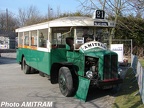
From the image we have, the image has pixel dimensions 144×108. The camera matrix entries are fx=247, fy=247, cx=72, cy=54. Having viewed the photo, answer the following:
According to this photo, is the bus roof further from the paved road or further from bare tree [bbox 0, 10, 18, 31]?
bare tree [bbox 0, 10, 18, 31]

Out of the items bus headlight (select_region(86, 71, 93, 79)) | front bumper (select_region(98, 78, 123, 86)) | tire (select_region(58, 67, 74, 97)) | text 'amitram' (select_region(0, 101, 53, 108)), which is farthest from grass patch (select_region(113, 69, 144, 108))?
text 'amitram' (select_region(0, 101, 53, 108))

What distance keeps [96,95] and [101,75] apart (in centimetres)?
113

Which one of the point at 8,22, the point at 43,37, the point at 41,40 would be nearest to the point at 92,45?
the point at 43,37

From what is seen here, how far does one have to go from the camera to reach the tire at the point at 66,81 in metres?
7.81

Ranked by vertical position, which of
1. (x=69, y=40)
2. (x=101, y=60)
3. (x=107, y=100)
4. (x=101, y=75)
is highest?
(x=69, y=40)

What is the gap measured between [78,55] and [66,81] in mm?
929

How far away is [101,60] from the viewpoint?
24.7ft

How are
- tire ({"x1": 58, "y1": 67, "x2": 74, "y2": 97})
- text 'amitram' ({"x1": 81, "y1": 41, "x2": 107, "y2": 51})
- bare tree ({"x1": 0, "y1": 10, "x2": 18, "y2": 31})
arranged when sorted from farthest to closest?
1. bare tree ({"x1": 0, "y1": 10, "x2": 18, "y2": 31})
2. text 'amitram' ({"x1": 81, "y1": 41, "x2": 107, "y2": 51})
3. tire ({"x1": 58, "y1": 67, "x2": 74, "y2": 97})

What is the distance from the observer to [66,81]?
7.89 metres

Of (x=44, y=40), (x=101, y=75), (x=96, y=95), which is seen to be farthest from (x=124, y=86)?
(x=44, y=40)

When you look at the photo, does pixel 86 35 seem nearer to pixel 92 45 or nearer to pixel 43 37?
pixel 92 45

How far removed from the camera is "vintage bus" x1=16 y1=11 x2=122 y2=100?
25.0 feet

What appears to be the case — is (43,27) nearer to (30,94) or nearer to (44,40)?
(44,40)

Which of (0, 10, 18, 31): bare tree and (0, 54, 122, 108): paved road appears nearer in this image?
(0, 54, 122, 108): paved road
